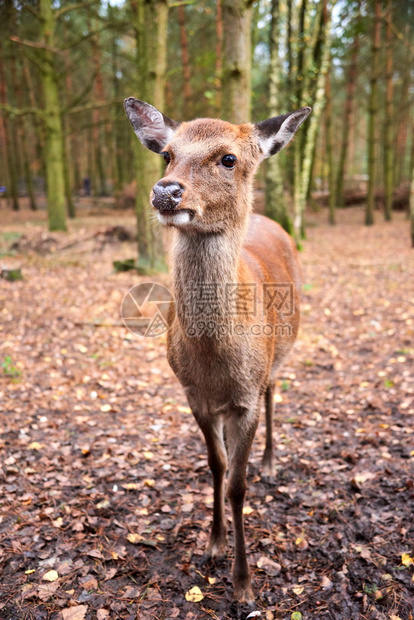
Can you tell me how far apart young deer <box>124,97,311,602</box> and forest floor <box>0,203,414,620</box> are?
1.35 ft

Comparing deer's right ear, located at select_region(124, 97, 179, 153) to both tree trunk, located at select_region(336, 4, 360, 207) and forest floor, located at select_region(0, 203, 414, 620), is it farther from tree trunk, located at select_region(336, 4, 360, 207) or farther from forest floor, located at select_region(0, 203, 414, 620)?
tree trunk, located at select_region(336, 4, 360, 207)

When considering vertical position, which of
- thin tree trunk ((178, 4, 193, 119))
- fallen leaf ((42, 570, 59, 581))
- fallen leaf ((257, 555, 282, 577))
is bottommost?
fallen leaf ((257, 555, 282, 577))

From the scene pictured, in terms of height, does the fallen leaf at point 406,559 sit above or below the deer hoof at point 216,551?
above

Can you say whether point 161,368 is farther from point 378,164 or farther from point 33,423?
point 378,164

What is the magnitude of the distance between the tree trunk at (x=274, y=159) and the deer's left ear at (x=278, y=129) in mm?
7979

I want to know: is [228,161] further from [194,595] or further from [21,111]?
[21,111]

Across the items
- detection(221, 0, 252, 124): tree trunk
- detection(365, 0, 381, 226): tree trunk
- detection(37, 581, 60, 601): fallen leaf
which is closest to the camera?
detection(37, 581, 60, 601): fallen leaf

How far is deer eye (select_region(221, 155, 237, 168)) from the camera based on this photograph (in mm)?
2596

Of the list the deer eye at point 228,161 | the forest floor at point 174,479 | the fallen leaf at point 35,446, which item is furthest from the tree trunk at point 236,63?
the fallen leaf at point 35,446

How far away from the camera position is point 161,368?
609cm

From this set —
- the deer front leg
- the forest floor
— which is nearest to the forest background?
the forest floor

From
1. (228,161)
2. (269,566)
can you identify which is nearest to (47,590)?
(269,566)

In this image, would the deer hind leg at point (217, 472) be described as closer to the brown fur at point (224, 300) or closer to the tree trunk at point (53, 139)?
the brown fur at point (224, 300)

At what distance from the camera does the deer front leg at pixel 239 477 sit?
285 cm
